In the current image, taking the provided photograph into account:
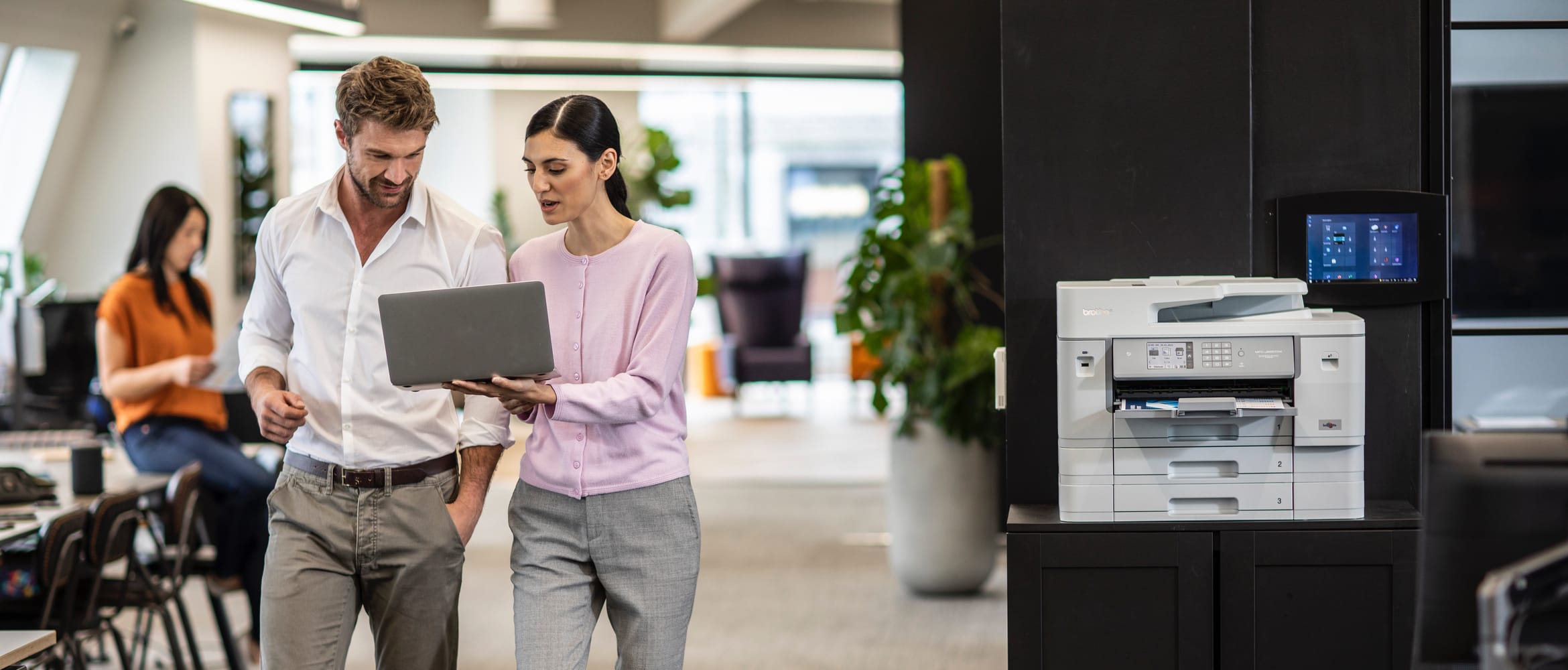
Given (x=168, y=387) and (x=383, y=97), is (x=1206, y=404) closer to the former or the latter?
(x=383, y=97)

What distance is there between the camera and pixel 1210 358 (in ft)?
8.16

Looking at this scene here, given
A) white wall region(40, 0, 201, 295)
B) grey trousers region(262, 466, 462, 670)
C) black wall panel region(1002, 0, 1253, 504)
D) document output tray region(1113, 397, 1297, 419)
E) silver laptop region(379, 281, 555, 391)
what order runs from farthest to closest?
white wall region(40, 0, 201, 295), black wall panel region(1002, 0, 1253, 504), document output tray region(1113, 397, 1297, 419), grey trousers region(262, 466, 462, 670), silver laptop region(379, 281, 555, 391)

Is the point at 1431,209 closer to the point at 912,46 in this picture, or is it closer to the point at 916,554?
the point at 916,554

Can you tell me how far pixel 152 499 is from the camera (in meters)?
3.89

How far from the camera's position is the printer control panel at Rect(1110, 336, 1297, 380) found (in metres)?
2.49

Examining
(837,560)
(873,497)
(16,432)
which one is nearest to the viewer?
(16,432)

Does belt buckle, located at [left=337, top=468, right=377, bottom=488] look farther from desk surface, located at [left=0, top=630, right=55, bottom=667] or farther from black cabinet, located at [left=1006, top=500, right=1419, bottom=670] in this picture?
black cabinet, located at [left=1006, top=500, right=1419, bottom=670]

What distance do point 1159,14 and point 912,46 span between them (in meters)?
3.44

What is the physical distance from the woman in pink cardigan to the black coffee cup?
2000mm

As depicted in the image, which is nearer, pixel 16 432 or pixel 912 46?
pixel 16 432

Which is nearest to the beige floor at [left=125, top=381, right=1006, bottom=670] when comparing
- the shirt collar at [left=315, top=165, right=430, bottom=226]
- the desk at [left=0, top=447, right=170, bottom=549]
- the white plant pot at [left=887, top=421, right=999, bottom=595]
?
the white plant pot at [left=887, top=421, right=999, bottom=595]

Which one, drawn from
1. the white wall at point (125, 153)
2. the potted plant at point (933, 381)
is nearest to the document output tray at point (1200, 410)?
the potted plant at point (933, 381)

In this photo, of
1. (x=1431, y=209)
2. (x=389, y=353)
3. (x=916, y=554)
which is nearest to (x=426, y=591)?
(x=389, y=353)

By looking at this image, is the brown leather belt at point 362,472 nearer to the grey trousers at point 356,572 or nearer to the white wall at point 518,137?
the grey trousers at point 356,572
